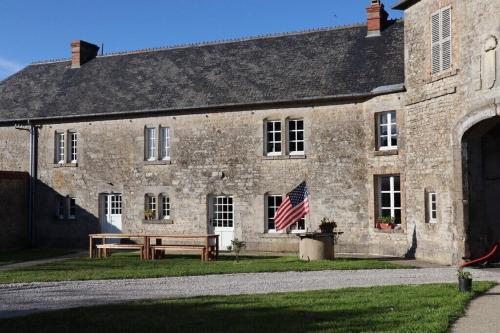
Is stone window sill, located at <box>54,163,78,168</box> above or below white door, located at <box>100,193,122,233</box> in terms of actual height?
above

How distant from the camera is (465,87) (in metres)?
15.8

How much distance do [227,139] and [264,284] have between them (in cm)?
958

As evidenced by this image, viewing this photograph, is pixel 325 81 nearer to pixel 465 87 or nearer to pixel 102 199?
pixel 465 87

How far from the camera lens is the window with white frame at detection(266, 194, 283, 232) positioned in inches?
836

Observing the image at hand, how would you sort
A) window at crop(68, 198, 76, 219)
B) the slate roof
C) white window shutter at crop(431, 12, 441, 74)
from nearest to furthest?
white window shutter at crop(431, 12, 441, 74) → the slate roof → window at crop(68, 198, 76, 219)

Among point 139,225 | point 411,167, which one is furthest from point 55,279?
point 411,167

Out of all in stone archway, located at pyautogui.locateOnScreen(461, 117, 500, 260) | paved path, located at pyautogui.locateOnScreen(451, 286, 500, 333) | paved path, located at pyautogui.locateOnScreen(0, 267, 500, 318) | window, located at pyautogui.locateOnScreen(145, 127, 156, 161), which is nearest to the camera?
paved path, located at pyautogui.locateOnScreen(451, 286, 500, 333)

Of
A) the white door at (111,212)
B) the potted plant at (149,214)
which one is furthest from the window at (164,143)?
the white door at (111,212)

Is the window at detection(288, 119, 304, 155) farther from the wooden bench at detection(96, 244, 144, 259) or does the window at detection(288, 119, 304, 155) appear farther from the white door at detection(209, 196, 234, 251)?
the wooden bench at detection(96, 244, 144, 259)

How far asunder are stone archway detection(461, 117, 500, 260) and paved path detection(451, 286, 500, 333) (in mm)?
5341

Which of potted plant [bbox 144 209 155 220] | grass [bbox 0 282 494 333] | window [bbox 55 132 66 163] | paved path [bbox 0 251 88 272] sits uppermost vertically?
window [bbox 55 132 66 163]

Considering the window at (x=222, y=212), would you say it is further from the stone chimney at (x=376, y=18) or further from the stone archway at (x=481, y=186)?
the stone archway at (x=481, y=186)

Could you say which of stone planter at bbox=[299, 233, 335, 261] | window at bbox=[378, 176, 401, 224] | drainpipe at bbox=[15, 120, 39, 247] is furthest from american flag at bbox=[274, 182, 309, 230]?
drainpipe at bbox=[15, 120, 39, 247]

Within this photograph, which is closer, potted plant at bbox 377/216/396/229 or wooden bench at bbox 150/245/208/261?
wooden bench at bbox 150/245/208/261
